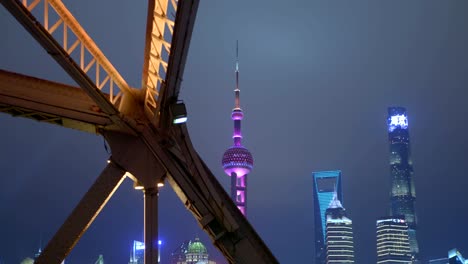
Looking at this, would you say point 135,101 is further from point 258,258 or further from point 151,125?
point 258,258

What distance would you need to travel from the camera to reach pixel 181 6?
9.53 m

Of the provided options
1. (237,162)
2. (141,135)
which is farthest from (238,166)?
(141,135)

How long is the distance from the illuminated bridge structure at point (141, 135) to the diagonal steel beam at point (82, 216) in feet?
0.05

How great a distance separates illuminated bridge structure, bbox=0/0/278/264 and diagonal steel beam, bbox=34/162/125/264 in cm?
→ 2

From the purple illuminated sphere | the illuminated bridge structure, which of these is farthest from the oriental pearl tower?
the illuminated bridge structure

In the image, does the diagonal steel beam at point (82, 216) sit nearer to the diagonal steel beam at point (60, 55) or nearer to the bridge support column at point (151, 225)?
the bridge support column at point (151, 225)

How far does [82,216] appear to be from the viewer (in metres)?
11.9

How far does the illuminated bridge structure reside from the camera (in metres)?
11.7

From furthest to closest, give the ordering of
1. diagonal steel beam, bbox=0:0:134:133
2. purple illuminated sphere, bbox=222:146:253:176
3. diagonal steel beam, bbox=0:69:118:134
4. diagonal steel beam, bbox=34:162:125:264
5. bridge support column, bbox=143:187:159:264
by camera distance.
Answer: purple illuminated sphere, bbox=222:146:253:176 < bridge support column, bbox=143:187:159:264 < diagonal steel beam, bbox=0:69:118:134 < diagonal steel beam, bbox=34:162:125:264 < diagonal steel beam, bbox=0:0:134:133

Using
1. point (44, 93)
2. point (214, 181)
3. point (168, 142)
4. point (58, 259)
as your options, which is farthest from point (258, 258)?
point (44, 93)

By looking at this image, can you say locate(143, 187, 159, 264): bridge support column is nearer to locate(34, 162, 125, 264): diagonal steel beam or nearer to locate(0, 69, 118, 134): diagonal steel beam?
locate(34, 162, 125, 264): diagonal steel beam

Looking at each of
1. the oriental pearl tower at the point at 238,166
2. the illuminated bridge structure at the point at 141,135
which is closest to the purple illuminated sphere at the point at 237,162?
the oriental pearl tower at the point at 238,166

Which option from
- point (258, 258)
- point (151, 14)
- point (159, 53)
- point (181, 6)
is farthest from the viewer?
point (258, 258)

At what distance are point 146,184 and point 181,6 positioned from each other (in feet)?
12.9
